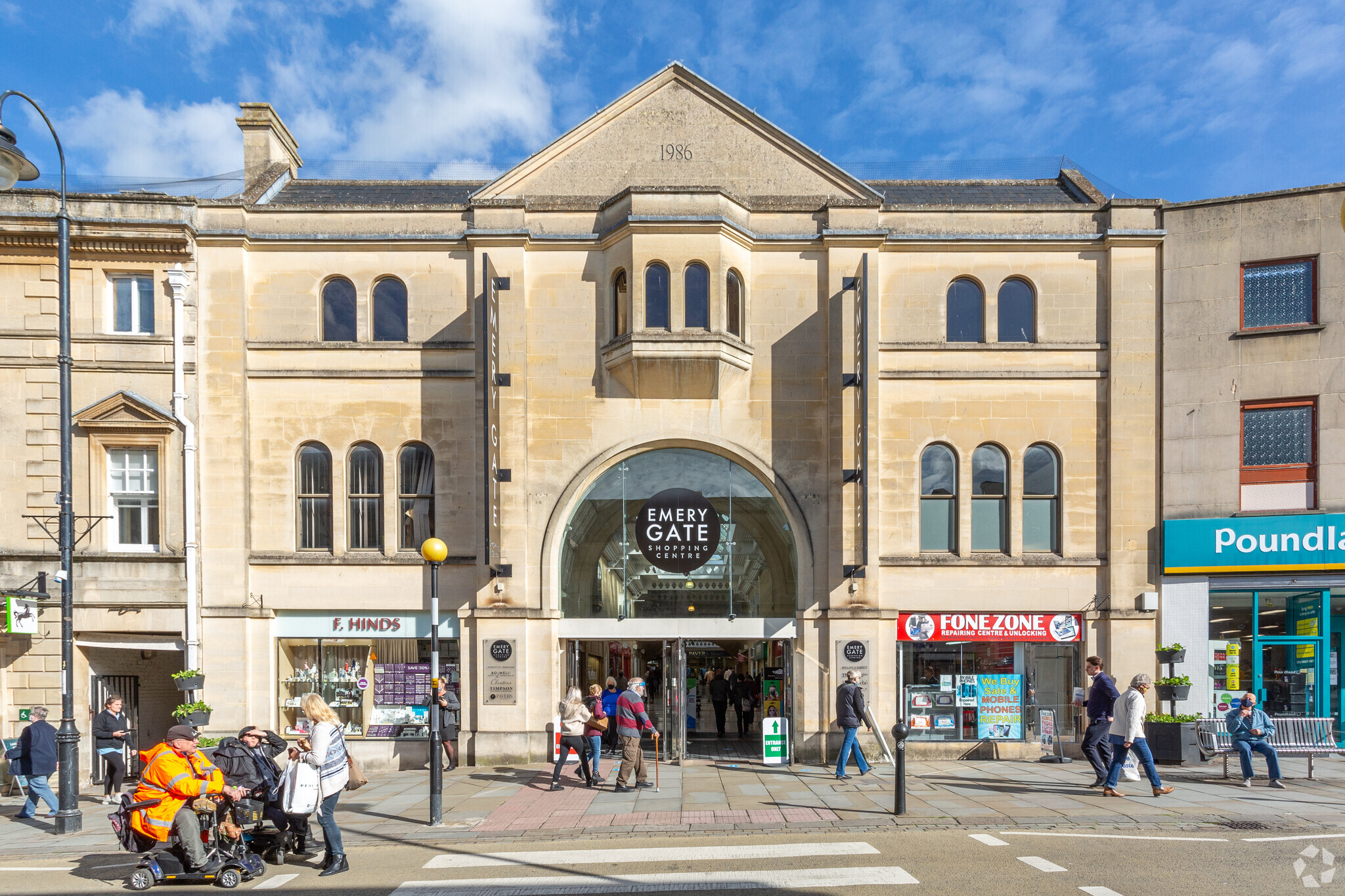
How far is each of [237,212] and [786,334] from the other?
10.6 meters

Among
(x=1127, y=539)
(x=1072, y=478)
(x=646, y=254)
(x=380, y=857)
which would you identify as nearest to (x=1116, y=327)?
(x=1072, y=478)

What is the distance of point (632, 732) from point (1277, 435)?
13.0m

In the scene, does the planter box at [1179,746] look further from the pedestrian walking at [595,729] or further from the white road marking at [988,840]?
the pedestrian walking at [595,729]

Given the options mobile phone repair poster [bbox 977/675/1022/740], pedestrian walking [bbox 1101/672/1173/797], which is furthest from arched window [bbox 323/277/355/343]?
pedestrian walking [bbox 1101/672/1173/797]

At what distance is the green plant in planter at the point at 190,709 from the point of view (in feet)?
48.6

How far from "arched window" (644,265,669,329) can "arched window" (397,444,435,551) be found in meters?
4.92

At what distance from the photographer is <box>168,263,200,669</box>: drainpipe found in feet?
52.7

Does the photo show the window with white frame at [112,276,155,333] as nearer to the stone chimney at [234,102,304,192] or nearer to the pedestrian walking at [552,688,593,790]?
the stone chimney at [234,102,304,192]

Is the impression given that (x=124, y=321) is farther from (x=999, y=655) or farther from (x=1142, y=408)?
(x=1142, y=408)

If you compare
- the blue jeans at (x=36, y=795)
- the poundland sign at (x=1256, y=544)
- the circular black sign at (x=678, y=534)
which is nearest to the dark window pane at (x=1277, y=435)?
the poundland sign at (x=1256, y=544)

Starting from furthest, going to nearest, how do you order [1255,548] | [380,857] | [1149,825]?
[1255,548] → [1149,825] → [380,857]

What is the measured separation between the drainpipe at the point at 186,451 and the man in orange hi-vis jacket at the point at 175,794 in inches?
295

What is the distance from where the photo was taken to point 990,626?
16.5 metres

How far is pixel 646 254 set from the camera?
16.1m
